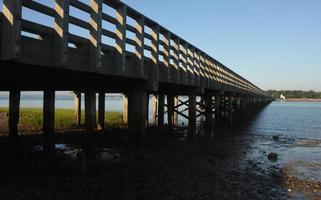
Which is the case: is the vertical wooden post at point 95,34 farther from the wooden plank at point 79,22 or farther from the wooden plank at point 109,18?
the wooden plank at point 109,18

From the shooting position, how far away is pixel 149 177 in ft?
33.6

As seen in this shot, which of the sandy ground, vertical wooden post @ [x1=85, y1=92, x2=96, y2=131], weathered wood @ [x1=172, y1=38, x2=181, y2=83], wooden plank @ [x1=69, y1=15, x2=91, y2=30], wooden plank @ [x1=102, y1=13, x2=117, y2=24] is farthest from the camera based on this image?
vertical wooden post @ [x1=85, y1=92, x2=96, y2=131]

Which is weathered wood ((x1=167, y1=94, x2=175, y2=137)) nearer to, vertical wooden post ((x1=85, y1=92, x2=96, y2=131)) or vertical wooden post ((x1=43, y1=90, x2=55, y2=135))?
vertical wooden post ((x1=85, y1=92, x2=96, y2=131))

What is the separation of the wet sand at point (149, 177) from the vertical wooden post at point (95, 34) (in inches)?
91.1

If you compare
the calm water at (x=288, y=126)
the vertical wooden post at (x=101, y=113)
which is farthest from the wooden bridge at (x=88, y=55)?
the calm water at (x=288, y=126)

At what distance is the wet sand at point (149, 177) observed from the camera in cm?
828

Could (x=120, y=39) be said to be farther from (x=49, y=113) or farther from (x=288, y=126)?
(x=288, y=126)

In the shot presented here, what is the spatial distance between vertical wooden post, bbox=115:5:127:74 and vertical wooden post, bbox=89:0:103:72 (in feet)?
3.99

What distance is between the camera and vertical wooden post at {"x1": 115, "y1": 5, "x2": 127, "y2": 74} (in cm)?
1109

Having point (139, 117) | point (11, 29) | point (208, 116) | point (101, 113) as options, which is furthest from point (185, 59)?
point (11, 29)

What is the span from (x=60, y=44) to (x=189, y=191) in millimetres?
4321

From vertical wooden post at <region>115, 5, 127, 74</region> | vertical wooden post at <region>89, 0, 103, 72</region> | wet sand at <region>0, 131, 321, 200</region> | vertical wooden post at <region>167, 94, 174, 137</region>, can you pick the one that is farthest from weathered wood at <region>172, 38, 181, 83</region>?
vertical wooden post at <region>89, 0, 103, 72</region>

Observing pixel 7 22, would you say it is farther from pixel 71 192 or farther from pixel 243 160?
pixel 243 160

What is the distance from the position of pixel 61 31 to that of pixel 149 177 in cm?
416
